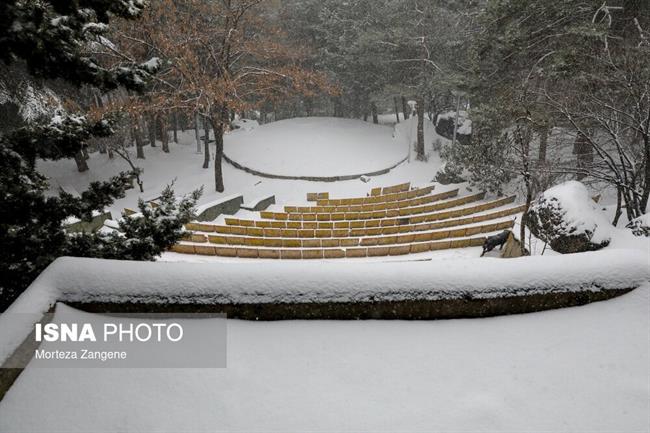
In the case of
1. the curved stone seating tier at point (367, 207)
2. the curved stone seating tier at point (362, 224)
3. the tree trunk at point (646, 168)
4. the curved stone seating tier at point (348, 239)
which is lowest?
the curved stone seating tier at point (348, 239)

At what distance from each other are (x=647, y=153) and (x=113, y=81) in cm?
1351

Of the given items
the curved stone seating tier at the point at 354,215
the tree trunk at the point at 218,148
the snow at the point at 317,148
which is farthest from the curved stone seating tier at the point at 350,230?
the snow at the point at 317,148

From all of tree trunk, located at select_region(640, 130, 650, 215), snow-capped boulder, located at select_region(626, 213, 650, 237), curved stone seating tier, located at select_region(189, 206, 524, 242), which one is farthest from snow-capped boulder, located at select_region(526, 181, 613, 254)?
curved stone seating tier, located at select_region(189, 206, 524, 242)

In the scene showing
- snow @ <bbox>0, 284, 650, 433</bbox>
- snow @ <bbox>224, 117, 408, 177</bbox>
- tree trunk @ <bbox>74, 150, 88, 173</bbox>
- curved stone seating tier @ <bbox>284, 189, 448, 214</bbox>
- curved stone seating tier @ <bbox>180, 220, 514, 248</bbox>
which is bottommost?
snow @ <bbox>0, 284, 650, 433</bbox>

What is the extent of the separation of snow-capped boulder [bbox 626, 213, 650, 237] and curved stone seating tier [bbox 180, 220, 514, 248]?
13.1ft

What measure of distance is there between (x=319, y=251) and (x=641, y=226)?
10110 mm

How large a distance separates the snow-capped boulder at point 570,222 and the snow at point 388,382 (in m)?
7.05

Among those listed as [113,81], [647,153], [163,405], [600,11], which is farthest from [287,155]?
[163,405]

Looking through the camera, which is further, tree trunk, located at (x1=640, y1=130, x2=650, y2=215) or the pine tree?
tree trunk, located at (x1=640, y1=130, x2=650, y2=215)

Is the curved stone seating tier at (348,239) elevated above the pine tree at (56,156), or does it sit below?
below

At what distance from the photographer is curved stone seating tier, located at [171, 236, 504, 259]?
1320 centimetres

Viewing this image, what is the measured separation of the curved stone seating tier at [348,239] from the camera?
14.1m

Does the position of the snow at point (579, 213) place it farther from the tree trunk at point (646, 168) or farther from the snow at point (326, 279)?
the snow at point (326, 279)

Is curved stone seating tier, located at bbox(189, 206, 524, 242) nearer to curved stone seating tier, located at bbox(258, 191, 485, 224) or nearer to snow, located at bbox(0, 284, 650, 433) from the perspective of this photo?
curved stone seating tier, located at bbox(258, 191, 485, 224)
